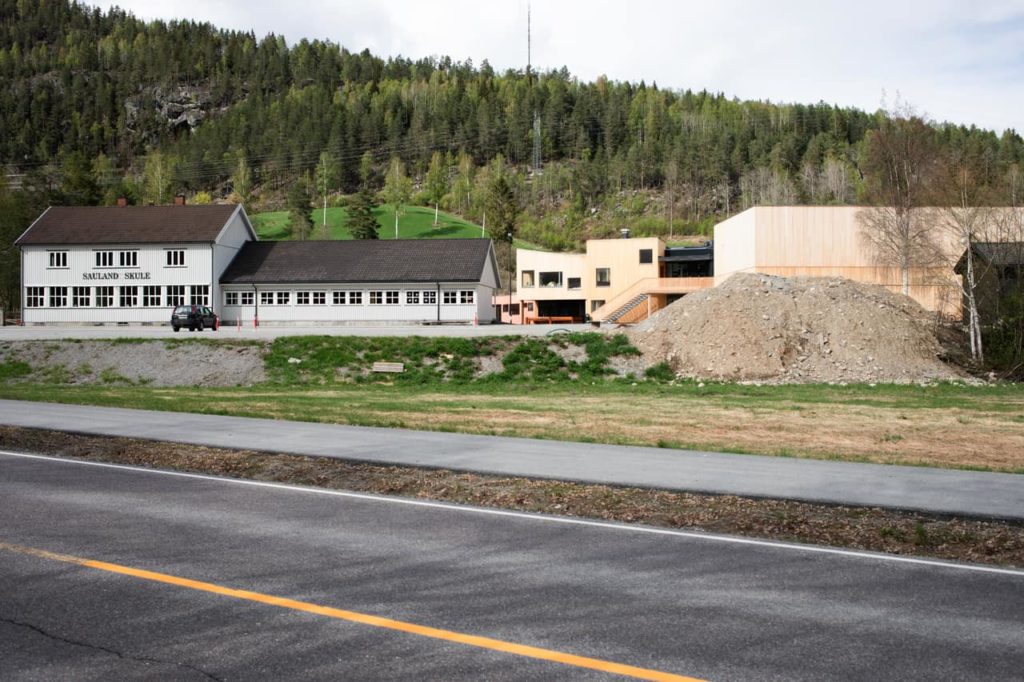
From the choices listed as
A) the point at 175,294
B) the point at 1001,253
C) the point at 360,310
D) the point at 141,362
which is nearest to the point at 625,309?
the point at 360,310

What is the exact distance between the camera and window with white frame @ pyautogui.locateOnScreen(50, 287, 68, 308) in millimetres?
70312

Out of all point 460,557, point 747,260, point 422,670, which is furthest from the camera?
point 747,260

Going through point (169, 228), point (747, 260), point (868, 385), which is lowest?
point (868, 385)

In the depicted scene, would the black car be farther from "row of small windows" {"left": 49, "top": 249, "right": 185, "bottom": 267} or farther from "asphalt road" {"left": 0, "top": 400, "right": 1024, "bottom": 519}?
"asphalt road" {"left": 0, "top": 400, "right": 1024, "bottom": 519}

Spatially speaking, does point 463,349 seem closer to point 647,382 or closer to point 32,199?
point 647,382

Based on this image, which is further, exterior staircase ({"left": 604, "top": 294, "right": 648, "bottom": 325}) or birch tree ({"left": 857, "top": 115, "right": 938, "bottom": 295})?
exterior staircase ({"left": 604, "top": 294, "right": 648, "bottom": 325})

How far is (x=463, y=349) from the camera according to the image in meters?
35.3

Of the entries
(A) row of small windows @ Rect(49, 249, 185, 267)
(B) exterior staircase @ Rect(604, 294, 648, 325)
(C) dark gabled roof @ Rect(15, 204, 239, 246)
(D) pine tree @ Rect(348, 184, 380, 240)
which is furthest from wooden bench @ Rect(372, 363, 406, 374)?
(D) pine tree @ Rect(348, 184, 380, 240)

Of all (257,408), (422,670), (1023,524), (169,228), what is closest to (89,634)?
(422,670)

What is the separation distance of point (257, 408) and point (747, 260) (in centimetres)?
4395

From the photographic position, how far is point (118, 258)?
231 ft

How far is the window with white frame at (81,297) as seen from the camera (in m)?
70.1

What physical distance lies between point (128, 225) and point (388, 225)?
319ft

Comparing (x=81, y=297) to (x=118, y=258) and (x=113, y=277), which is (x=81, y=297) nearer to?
(x=113, y=277)
